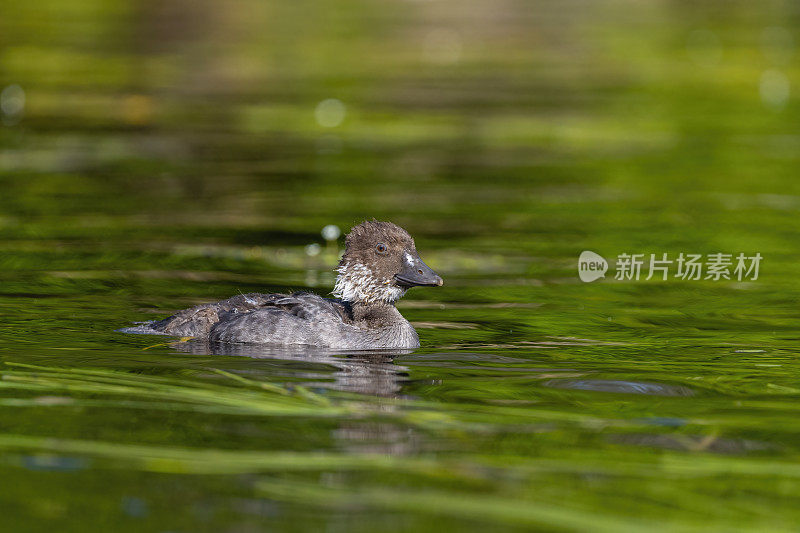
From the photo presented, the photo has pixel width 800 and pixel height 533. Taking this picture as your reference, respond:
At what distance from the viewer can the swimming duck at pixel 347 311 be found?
1051 cm

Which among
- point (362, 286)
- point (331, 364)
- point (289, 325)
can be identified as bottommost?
point (331, 364)

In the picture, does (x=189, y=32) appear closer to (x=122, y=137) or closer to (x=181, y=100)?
(x=181, y=100)

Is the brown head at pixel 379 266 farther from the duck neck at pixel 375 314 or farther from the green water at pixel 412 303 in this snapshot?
the green water at pixel 412 303

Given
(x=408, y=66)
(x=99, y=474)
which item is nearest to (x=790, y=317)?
(x=99, y=474)

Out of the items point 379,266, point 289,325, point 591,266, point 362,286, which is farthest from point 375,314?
point 591,266

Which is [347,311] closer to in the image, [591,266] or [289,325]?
[289,325]

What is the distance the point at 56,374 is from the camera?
9078mm

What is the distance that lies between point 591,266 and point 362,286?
13.5 feet

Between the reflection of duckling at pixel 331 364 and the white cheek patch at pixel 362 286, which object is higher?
the white cheek patch at pixel 362 286

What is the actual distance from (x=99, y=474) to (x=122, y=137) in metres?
17.4

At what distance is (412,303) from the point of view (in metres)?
12.8

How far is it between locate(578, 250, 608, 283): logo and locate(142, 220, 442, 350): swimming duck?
11.3 feet

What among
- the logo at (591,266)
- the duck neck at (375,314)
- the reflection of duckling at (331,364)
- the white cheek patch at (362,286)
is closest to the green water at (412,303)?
the reflection of duckling at (331,364)

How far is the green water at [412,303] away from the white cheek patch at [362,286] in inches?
21.9
